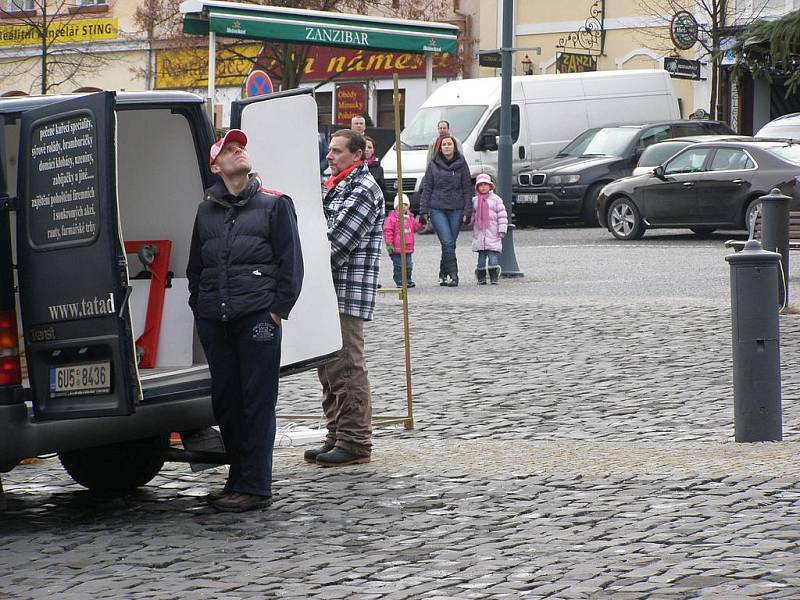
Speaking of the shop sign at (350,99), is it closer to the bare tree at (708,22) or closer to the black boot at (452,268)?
the bare tree at (708,22)

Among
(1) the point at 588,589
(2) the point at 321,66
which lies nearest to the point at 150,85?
(2) the point at 321,66

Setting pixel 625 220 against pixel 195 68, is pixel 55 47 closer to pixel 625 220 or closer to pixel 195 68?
pixel 195 68

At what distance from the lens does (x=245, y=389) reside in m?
7.42

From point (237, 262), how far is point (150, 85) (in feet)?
138

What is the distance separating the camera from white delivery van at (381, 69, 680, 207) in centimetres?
3048

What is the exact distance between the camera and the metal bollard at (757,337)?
28.0 ft

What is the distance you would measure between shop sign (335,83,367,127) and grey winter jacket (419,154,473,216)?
2566 cm

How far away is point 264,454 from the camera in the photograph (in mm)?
7488

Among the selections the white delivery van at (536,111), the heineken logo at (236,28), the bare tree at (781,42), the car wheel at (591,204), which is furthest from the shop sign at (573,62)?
the bare tree at (781,42)

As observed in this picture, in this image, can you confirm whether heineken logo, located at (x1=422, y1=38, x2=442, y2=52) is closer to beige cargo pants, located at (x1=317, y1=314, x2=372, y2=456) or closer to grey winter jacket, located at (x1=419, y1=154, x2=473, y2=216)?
grey winter jacket, located at (x1=419, y1=154, x2=473, y2=216)

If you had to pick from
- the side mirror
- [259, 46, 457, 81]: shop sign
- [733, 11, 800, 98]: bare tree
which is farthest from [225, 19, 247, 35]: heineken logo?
[259, 46, 457, 81]: shop sign

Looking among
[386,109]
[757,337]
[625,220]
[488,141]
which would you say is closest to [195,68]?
[386,109]

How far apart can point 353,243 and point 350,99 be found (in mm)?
36920

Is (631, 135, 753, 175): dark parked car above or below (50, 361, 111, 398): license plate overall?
above
